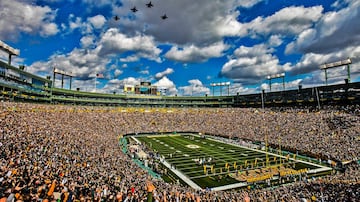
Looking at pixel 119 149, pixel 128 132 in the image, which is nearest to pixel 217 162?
pixel 119 149

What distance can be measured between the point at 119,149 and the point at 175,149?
11.8 metres

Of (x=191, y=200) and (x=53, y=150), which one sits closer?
(x=191, y=200)

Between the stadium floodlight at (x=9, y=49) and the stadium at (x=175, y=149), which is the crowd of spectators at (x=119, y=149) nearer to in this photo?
the stadium at (x=175, y=149)

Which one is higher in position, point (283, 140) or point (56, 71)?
point (56, 71)

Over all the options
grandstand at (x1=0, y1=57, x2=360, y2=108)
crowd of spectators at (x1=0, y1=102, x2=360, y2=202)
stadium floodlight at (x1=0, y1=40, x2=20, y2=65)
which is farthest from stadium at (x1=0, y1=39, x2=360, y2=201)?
stadium floodlight at (x1=0, y1=40, x2=20, y2=65)

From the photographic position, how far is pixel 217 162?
30.0 metres

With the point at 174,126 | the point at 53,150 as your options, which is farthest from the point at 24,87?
the point at 53,150

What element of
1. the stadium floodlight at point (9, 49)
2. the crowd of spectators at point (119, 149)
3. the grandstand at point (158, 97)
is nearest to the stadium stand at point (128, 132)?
the crowd of spectators at point (119, 149)

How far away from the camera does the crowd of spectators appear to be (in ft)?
33.7

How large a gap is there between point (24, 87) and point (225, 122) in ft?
166

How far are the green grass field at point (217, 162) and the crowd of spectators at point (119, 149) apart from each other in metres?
4.55

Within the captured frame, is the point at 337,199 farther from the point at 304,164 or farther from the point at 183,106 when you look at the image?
the point at 183,106

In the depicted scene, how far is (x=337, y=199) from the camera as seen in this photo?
37.3 feet

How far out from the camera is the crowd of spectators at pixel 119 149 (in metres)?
10.3
